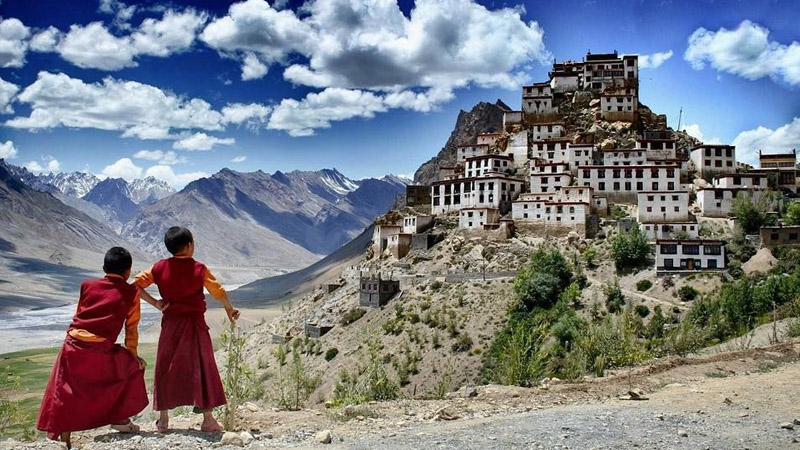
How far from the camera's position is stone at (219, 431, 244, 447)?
26.1ft

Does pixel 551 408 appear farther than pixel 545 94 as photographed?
No

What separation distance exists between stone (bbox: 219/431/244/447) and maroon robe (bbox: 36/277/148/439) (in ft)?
3.97

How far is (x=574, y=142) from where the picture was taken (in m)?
61.4

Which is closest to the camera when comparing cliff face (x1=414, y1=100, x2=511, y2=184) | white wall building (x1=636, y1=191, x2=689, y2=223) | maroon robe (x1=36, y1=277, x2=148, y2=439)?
maroon robe (x1=36, y1=277, x2=148, y2=439)

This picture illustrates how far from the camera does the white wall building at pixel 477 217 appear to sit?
55.0 metres

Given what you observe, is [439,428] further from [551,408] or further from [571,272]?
[571,272]

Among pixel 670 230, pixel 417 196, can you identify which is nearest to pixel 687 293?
pixel 670 230

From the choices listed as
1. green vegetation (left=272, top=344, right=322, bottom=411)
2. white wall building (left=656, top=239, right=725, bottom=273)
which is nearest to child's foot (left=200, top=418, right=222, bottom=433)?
green vegetation (left=272, top=344, right=322, bottom=411)

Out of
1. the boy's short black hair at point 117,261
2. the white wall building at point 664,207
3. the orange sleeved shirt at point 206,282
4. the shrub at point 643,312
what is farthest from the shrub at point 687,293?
the boy's short black hair at point 117,261

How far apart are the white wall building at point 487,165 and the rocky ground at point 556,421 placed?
160 ft

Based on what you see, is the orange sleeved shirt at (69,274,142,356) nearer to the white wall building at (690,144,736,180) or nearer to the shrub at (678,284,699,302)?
the shrub at (678,284,699,302)

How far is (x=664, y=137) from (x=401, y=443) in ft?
197

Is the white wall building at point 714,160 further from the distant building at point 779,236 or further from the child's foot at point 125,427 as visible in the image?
the child's foot at point 125,427

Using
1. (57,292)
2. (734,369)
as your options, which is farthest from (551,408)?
(57,292)
